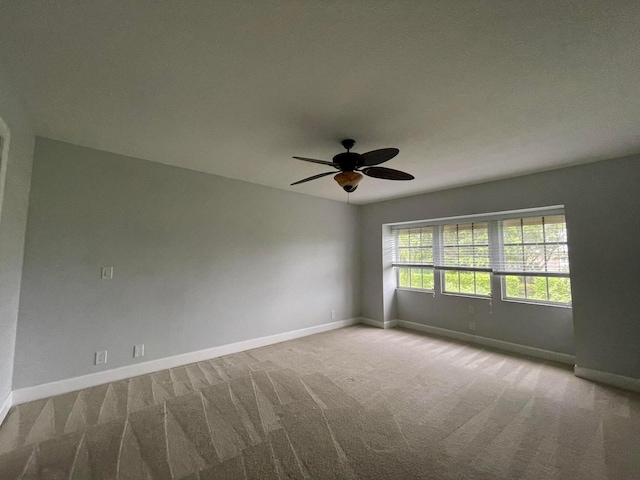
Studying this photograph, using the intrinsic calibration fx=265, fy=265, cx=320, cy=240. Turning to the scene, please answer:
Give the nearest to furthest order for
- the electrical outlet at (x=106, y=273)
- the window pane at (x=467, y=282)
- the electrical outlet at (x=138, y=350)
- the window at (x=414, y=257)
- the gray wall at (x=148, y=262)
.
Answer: the gray wall at (x=148, y=262) → the electrical outlet at (x=106, y=273) → the electrical outlet at (x=138, y=350) → the window pane at (x=467, y=282) → the window at (x=414, y=257)

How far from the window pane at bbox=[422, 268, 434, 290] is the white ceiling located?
2.65 meters

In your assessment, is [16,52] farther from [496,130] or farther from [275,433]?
[496,130]

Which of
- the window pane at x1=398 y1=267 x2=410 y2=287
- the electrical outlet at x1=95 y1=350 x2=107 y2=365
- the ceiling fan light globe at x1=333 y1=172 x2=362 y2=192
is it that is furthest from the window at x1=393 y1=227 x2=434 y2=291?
the electrical outlet at x1=95 y1=350 x2=107 y2=365

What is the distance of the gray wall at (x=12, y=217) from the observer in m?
1.93

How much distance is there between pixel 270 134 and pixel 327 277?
314 cm

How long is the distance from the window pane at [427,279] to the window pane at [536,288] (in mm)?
1432

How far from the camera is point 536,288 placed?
149 inches

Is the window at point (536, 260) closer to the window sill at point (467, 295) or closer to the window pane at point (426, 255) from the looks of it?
the window sill at point (467, 295)

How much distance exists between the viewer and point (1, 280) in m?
2.01

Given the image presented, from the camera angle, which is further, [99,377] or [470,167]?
[470,167]

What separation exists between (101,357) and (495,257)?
5.37 metres

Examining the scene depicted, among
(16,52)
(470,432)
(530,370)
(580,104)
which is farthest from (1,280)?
(530,370)

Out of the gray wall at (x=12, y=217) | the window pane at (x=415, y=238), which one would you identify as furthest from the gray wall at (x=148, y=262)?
the window pane at (x=415, y=238)

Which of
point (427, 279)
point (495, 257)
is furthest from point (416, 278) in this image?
point (495, 257)
